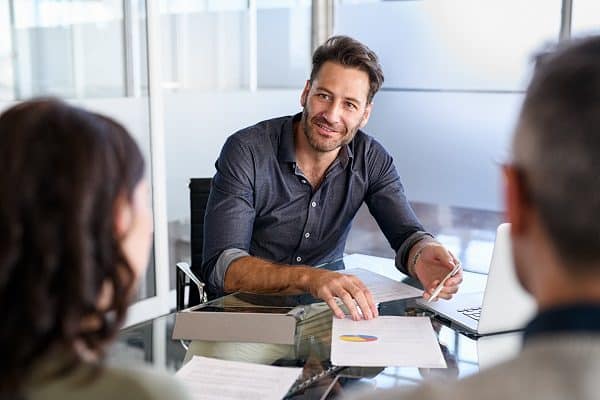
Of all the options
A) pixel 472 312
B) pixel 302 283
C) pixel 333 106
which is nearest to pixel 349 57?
pixel 333 106

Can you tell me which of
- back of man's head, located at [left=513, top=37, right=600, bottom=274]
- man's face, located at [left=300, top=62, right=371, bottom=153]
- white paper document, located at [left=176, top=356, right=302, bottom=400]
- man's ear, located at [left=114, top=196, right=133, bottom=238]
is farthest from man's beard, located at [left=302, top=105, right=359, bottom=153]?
back of man's head, located at [left=513, top=37, right=600, bottom=274]

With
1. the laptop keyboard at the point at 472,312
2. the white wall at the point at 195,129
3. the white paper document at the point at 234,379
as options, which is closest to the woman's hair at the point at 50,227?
the white paper document at the point at 234,379

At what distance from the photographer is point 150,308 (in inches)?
157

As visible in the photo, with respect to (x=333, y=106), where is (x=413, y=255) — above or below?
below

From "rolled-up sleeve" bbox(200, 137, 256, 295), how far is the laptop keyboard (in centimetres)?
70

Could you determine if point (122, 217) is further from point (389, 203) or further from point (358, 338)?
point (389, 203)

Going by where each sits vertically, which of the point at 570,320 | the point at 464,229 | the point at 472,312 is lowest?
the point at 464,229

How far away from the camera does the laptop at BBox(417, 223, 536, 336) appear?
180 centimetres

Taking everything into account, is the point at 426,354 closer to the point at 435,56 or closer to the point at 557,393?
the point at 557,393

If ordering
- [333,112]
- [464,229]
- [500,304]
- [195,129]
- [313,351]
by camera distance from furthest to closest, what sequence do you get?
1. [464,229]
2. [195,129]
3. [333,112]
4. [500,304]
5. [313,351]

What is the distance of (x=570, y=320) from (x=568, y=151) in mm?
174

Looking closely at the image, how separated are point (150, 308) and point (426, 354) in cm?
261

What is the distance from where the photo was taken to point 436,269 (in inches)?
88.7

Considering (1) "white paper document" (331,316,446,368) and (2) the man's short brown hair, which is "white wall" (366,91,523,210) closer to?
(2) the man's short brown hair
